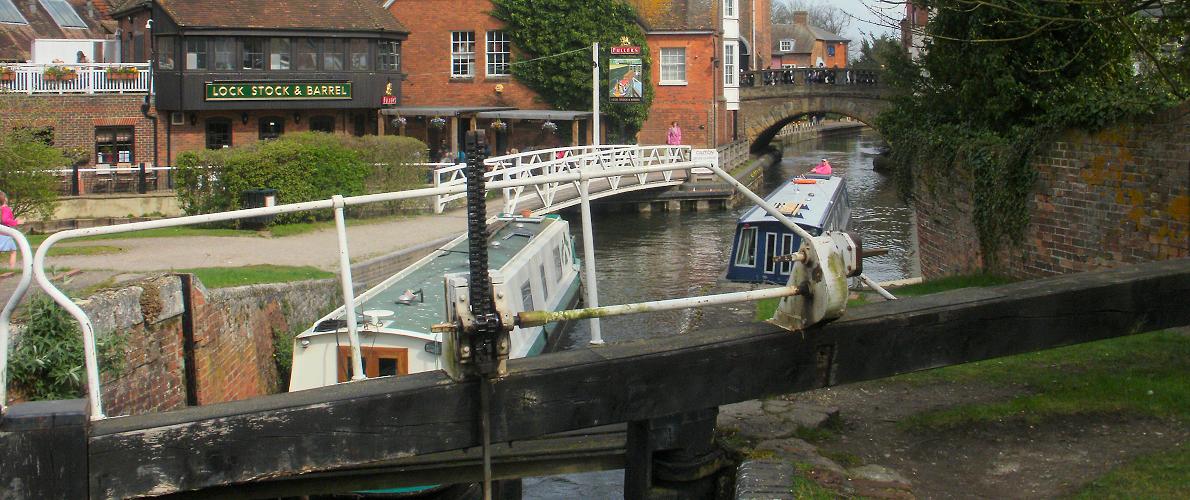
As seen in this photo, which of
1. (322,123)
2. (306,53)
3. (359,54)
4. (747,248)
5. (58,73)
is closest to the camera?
(747,248)

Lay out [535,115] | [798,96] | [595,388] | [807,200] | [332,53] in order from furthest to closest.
→ [798,96] → [535,115] → [332,53] → [807,200] → [595,388]

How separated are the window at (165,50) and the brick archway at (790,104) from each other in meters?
27.1

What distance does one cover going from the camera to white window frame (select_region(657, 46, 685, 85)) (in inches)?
→ 1804

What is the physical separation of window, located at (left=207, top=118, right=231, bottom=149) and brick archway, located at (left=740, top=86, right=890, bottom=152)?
2543cm

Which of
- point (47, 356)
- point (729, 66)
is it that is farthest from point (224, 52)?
point (47, 356)

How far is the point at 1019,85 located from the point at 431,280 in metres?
7.46

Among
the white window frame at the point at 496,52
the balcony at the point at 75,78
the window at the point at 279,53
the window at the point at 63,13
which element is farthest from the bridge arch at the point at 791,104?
the balcony at the point at 75,78

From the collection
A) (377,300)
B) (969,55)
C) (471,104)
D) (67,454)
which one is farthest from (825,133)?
(67,454)

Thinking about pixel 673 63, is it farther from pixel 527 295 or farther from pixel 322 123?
pixel 527 295

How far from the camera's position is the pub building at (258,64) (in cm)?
3177

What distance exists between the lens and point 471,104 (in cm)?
4300

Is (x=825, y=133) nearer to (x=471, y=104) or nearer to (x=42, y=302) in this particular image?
(x=471, y=104)

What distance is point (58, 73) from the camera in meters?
30.3

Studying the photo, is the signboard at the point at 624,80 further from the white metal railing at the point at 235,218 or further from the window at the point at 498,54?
the white metal railing at the point at 235,218
